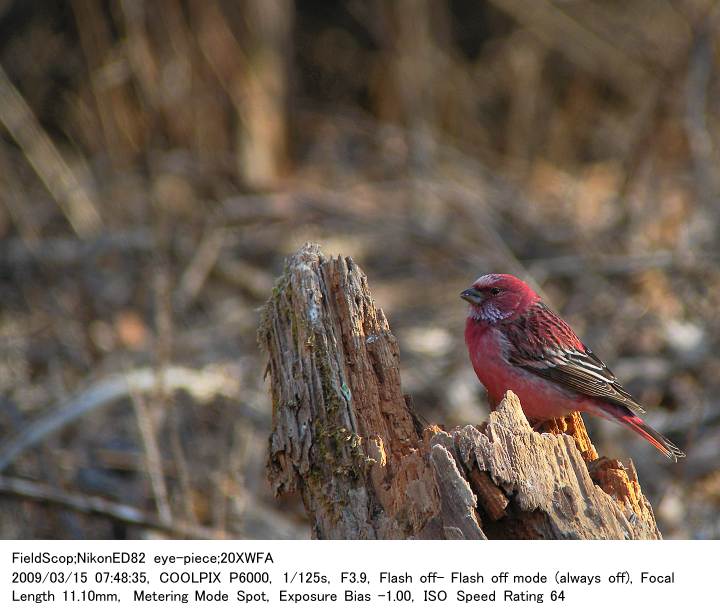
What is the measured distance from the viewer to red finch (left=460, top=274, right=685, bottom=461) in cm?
475

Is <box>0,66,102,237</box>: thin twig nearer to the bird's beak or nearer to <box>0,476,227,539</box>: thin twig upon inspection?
<box>0,476,227,539</box>: thin twig

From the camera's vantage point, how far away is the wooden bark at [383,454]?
3.20 metres

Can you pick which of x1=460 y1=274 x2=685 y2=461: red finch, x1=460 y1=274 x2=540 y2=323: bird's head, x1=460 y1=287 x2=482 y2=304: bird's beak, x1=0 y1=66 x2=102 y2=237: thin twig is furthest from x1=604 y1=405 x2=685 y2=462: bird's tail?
x1=0 y1=66 x2=102 y2=237: thin twig

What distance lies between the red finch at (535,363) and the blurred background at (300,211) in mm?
1339

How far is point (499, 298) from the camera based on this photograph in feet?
17.0

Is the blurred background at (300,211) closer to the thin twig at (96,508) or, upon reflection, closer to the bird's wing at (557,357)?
the thin twig at (96,508)

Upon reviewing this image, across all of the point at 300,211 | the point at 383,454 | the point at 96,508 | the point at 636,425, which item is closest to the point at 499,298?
the point at 636,425

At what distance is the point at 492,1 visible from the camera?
38.7 feet

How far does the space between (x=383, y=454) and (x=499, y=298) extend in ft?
6.50

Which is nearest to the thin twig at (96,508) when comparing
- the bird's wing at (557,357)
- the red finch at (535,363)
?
the red finch at (535,363)

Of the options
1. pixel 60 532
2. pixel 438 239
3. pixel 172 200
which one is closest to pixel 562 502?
pixel 60 532

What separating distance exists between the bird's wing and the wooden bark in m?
1.02

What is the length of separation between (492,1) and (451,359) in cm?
558

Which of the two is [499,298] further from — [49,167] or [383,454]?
[49,167]
